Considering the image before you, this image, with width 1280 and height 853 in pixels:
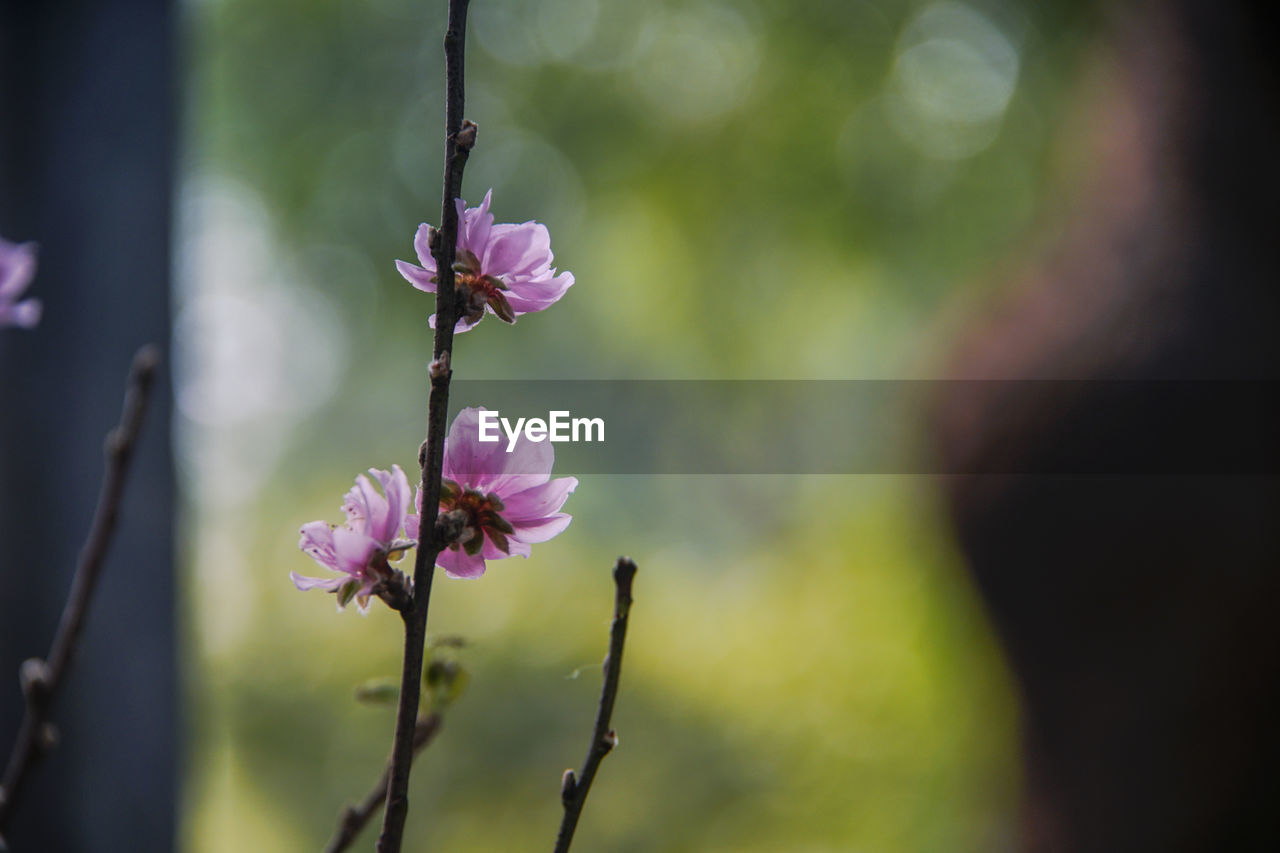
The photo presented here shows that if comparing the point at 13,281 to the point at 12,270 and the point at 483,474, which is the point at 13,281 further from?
the point at 483,474

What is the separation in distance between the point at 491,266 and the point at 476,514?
0.05 metres

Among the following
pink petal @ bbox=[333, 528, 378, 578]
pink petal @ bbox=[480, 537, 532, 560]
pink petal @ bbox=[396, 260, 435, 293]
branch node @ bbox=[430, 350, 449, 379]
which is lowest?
pink petal @ bbox=[333, 528, 378, 578]

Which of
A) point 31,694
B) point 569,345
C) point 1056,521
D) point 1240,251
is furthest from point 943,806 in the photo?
point 31,694

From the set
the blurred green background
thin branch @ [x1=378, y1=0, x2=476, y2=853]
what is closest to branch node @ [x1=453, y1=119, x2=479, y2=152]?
thin branch @ [x1=378, y1=0, x2=476, y2=853]

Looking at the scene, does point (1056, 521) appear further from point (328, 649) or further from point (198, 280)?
point (328, 649)

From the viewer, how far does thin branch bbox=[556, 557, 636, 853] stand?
0.47 ft

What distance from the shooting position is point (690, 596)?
1615 millimetres

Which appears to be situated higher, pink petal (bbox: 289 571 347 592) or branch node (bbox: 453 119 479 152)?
branch node (bbox: 453 119 479 152)

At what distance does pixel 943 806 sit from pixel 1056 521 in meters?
0.79

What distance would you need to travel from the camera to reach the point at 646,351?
79.5 inches

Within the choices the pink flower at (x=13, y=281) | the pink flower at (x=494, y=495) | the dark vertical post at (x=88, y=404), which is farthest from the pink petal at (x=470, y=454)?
the dark vertical post at (x=88, y=404)

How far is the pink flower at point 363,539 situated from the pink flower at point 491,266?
0.11 feet

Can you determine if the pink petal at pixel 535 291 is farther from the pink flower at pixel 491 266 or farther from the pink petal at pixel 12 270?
the pink petal at pixel 12 270

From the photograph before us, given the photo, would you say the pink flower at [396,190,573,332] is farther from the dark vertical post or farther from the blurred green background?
the blurred green background
